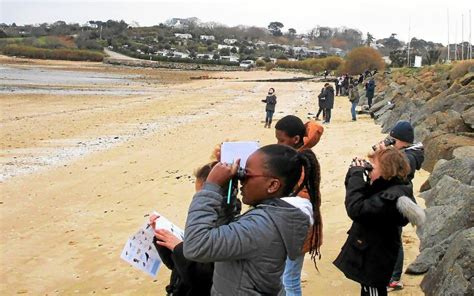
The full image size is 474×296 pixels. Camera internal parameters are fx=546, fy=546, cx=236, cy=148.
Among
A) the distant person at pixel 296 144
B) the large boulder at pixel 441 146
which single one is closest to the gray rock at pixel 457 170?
Answer: the large boulder at pixel 441 146

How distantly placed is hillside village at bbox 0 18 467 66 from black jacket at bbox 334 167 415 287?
54.0 m

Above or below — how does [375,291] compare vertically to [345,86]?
below

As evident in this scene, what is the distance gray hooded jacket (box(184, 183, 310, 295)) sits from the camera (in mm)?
2391

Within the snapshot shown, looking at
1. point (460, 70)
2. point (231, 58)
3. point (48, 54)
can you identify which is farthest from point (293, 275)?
point (231, 58)

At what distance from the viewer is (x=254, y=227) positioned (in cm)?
244

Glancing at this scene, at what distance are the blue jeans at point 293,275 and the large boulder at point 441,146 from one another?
5.24 meters

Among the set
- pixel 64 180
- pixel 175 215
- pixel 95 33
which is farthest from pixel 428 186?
pixel 95 33

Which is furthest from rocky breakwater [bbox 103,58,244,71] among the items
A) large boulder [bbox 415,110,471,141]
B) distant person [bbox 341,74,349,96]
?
large boulder [bbox 415,110,471,141]

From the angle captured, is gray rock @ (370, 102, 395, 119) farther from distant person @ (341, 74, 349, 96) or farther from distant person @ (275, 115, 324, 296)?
distant person @ (275, 115, 324, 296)

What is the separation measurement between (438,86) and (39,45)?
3700 inches

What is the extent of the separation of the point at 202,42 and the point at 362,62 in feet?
309

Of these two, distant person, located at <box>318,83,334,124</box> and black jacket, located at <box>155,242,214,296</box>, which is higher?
distant person, located at <box>318,83,334,124</box>

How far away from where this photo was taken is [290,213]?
2.52 m

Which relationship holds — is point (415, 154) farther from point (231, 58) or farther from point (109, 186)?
point (231, 58)
